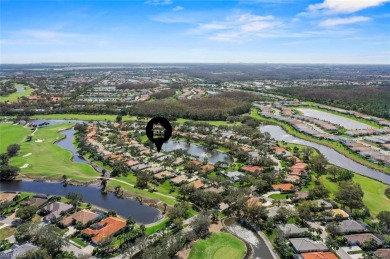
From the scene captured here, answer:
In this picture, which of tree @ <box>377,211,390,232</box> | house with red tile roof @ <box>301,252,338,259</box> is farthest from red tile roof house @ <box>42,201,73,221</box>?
tree @ <box>377,211,390,232</box>

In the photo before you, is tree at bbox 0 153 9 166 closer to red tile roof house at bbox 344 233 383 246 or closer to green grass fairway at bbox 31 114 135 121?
green grass fairway at bbox 31 114 135 121

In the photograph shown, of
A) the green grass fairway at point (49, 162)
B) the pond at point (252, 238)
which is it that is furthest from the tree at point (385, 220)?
the green grass fairway at point (49, 162)

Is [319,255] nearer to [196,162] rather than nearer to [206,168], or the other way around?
[206,168]

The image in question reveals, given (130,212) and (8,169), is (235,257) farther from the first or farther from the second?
(8,169)

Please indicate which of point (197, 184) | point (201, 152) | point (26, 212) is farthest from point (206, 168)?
point (26, 212)

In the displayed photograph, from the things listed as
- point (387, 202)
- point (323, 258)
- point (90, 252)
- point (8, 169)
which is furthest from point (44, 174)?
point (387, 202)
